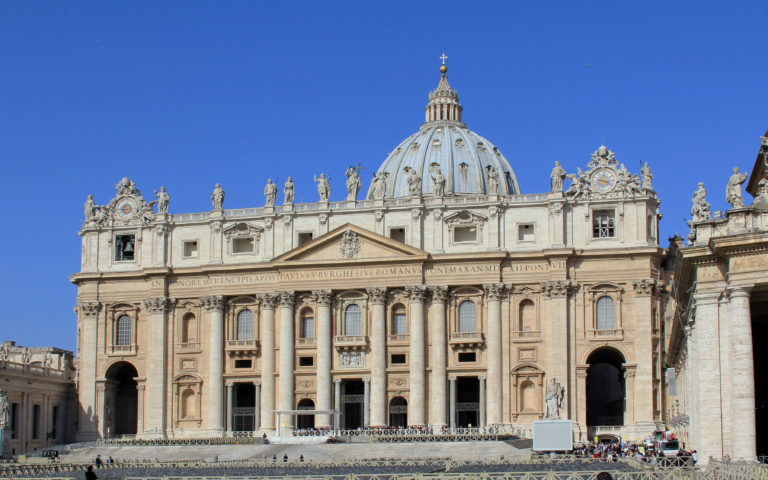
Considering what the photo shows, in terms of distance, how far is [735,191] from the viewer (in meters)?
33.6

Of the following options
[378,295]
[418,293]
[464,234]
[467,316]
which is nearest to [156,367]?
[378,295]

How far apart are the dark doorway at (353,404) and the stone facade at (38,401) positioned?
2113cm

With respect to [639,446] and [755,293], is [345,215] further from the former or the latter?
Result: [755,293]

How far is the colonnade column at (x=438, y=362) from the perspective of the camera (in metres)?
80.4

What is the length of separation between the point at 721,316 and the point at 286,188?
183 ft

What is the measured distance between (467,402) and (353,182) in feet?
60.2

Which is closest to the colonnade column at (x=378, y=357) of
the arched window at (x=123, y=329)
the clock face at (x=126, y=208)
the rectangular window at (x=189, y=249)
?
the rectangular window at (x=189, y=249)

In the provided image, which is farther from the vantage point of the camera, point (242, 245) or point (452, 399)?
point (242, 245)

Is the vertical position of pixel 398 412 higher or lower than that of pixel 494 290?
lower

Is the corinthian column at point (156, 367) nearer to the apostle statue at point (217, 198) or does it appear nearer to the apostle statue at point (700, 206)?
the apostle statue at point (217, 198)

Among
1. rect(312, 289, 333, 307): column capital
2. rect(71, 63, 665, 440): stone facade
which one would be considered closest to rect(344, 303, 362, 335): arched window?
rect(71, 63, 665, 440): stone facade

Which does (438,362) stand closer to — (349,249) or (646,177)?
(349,249)

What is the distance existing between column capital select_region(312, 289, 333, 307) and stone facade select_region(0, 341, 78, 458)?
2118 cm

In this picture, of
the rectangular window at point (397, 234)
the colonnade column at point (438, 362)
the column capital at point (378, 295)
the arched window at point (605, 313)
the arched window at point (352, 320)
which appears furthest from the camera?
the rectangular window at point (397, 234)
